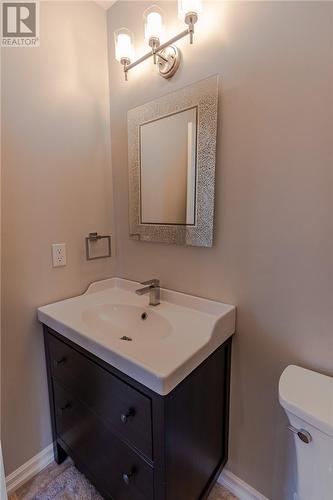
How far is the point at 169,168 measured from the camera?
3.99 feet

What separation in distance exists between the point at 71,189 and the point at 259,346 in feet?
3.97

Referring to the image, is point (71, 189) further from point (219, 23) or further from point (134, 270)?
point (219, 23)

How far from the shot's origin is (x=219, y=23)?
980 millimetres

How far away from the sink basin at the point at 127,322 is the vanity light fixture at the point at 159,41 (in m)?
1.17

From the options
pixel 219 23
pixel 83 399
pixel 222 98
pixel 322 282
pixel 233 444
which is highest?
pixel 219 23

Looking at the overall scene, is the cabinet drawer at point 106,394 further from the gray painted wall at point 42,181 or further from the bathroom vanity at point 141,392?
the gray painted wall at point 42,181

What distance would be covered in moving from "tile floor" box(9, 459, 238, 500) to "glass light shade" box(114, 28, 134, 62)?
7.03 ft

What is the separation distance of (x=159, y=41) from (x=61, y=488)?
7.14 ft

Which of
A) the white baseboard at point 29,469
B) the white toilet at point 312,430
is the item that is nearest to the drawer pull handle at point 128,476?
the white toilet at point 312,430

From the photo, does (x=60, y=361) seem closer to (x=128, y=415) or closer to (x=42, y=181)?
(x=128, y=415)

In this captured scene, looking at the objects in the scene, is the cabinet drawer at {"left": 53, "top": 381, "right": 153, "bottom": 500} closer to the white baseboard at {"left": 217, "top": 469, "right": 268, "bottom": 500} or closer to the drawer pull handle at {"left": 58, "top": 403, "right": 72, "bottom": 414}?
the drawer pull handle at {"left": 58, "top": 403, "right": 72, "bottom": 414}

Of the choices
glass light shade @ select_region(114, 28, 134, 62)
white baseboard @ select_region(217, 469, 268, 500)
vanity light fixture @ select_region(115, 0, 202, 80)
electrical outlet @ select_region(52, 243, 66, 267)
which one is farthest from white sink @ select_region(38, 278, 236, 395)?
glass light shade @ select_region(114, 28, 134, 62)

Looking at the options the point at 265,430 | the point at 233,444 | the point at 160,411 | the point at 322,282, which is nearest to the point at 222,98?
the point at 322,282

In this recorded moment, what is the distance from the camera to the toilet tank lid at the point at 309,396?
2.25 ft
